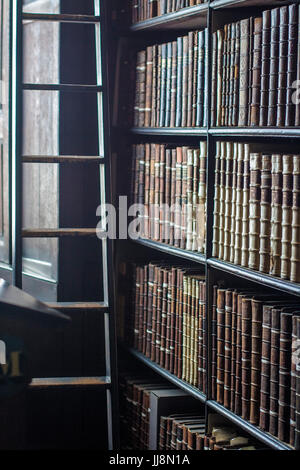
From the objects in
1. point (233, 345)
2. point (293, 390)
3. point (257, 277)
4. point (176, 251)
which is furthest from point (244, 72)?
point (293, 390)

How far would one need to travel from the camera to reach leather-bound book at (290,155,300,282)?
2.14 meters

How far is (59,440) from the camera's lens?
11.0 feet

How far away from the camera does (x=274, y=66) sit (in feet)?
7.39

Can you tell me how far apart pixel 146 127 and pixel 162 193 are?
0.28 m

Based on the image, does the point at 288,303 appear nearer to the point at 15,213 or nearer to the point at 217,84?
the point at 217,84

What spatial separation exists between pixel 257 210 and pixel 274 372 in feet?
1.54

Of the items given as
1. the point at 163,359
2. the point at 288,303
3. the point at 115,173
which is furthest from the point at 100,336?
the point at 288,303

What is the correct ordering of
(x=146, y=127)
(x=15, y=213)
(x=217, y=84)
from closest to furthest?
(x=217, y=84) → (x=15, y=213) → (x=146, y=127)

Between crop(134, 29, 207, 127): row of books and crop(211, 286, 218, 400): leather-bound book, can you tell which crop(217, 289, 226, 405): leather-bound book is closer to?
crop(211, 286, 218, 400): leather-bound book

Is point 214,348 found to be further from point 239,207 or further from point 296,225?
point 296,225

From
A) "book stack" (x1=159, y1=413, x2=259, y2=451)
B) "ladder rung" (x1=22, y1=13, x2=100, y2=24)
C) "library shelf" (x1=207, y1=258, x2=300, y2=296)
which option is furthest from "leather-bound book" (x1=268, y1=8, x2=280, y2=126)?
"book stack" (x1=159, y1=413, x2=259, y2=451)

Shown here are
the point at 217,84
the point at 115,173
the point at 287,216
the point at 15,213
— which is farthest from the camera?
the point at 115,173

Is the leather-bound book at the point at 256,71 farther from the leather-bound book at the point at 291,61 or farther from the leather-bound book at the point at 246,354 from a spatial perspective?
the leather-bound book at the point at 246,354

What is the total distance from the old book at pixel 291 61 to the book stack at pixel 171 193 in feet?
1.69
